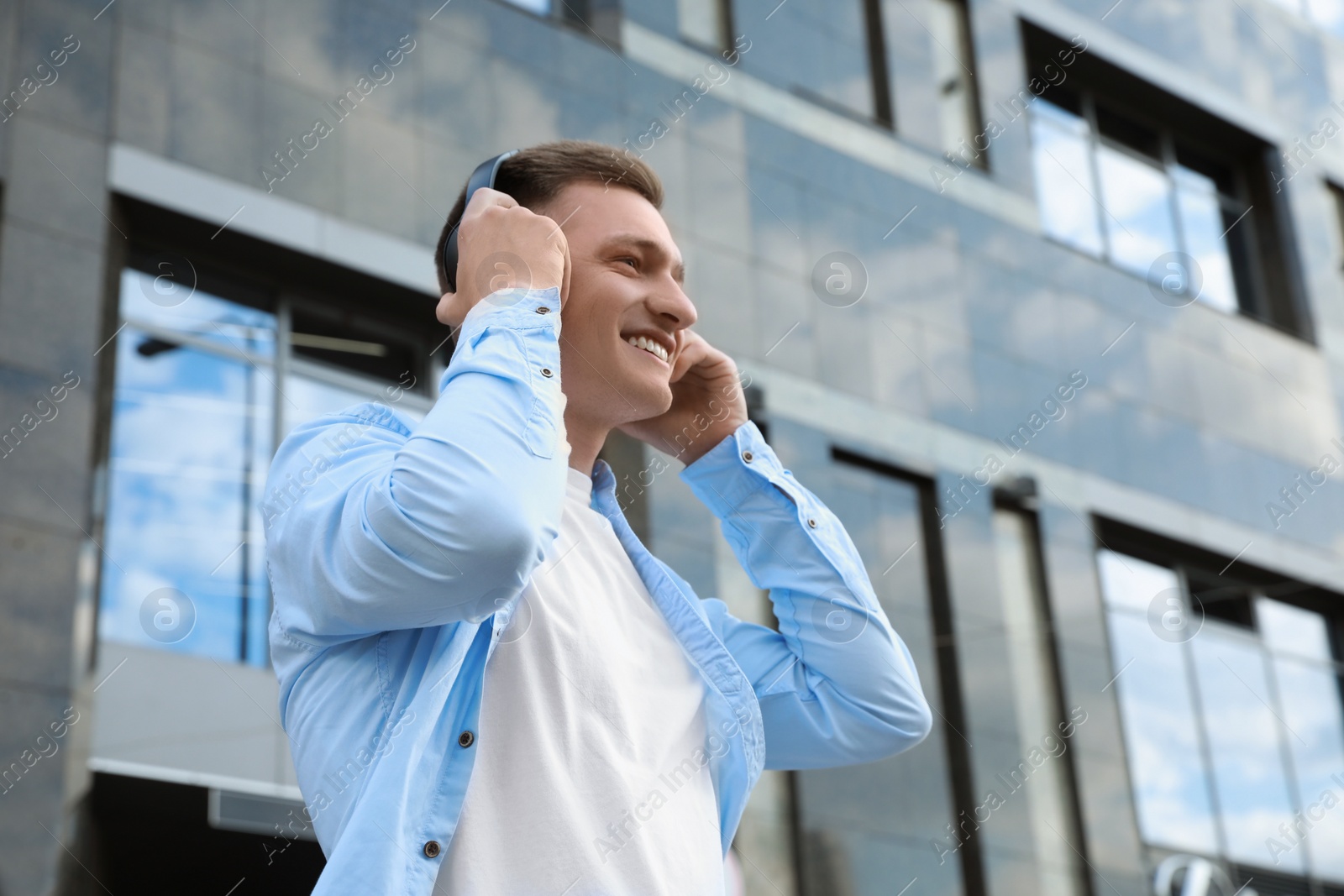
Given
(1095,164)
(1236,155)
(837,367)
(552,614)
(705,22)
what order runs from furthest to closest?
(1236,155), (1095,164), (705,22), (837,367), (552,614)

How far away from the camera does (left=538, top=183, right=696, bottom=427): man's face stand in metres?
2.83

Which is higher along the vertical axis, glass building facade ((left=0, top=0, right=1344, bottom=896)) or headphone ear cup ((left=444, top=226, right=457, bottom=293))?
glass building facade ((left=0, top=0, right=1344, bottom=896))

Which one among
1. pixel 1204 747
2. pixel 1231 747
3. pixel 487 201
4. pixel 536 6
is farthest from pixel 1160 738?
pixel 487 201

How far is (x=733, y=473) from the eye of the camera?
3096 millimetres

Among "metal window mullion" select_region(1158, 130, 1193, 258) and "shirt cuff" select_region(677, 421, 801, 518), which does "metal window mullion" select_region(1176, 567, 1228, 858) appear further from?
"shirt cuff" select_region(677, 421, 801, 518)

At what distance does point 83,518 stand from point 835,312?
7.69 m

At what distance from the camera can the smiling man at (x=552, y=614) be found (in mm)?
2121

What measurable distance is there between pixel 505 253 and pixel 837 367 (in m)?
12.1

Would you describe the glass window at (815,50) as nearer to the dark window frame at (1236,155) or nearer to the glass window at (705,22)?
the glass window at (705,22)

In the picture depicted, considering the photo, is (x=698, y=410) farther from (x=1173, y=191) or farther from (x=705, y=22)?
(x=1173, y=191)

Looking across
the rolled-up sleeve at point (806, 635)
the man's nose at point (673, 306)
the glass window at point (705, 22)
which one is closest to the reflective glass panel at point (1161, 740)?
the glass window at point (705, 22)

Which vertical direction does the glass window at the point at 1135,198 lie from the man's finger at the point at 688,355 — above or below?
above

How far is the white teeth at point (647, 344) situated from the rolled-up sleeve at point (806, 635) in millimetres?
278

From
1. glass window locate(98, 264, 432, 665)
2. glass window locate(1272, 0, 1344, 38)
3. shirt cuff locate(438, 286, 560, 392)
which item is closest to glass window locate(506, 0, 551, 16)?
glass window locate(98, 264, 432, 665)
